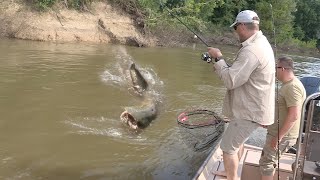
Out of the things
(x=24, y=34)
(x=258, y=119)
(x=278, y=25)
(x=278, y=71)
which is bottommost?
(x=278, y=25)

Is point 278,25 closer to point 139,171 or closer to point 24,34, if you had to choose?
point 24,34

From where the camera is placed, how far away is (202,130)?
26.1 feet

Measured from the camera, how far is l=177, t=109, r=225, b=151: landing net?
24.7 feet

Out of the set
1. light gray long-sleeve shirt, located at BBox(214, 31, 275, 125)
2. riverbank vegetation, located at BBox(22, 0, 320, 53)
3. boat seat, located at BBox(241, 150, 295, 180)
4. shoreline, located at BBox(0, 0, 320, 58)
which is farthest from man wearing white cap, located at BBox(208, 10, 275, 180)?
shoreline, located at BBox(0, 0, 320, 58)

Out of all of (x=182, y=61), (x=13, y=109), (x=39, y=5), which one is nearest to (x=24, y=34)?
(x=39, y=5)

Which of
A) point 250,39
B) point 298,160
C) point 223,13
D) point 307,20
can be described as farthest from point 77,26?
point 307,20

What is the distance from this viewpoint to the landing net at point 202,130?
24.7ft

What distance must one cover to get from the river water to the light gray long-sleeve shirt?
256 cm

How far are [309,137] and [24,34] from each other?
61.6 ft

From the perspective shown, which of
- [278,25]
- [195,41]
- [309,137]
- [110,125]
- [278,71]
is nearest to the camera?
[309,137]

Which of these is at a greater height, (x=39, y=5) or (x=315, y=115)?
(x=315, y=115)

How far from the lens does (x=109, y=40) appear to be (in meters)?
23.2

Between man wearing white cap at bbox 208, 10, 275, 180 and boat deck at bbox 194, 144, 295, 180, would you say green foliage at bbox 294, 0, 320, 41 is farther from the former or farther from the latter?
man wearing white cap at bbox 208, 10, 275, 180

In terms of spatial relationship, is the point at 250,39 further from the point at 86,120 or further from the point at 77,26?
the point at 77,26
